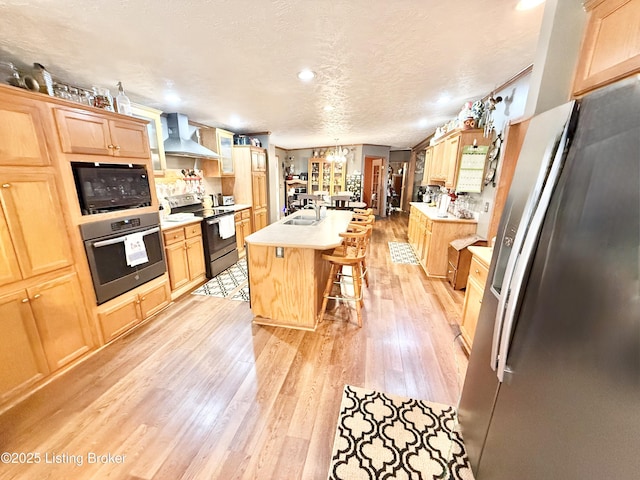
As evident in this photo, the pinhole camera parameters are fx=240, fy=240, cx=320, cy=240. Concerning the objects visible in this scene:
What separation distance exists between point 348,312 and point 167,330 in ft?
6.24

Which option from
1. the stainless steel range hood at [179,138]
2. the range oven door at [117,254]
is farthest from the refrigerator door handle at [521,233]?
the stainless steel range hood at [179,138]

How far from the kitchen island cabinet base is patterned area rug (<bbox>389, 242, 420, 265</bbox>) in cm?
240

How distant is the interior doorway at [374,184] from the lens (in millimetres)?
8258

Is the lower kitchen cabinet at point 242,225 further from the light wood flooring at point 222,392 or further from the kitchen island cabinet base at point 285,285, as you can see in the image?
the kitchen island cabinet base at point 285,285

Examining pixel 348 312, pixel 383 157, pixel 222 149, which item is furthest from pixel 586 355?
pixel 383 157

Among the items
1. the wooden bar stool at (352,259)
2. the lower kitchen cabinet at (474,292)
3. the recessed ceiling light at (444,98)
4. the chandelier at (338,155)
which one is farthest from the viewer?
the chandelier at (338,155)

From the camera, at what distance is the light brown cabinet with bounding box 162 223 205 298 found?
291cm

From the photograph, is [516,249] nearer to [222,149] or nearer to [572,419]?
[572,419]

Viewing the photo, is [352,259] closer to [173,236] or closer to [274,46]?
[274,46]

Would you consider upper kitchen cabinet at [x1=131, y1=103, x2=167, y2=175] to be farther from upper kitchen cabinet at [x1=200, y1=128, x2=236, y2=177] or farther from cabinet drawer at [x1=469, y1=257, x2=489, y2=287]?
cabinet drawer at [x1=469, y1=257, x2=489, y2=287]

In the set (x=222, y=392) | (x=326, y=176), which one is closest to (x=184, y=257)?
(x=222, y=392)

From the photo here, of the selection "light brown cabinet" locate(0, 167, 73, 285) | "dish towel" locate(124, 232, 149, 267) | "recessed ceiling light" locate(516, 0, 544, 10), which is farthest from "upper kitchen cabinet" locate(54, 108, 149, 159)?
"recessed ceiling light" locate(516, 0, 544, 10)

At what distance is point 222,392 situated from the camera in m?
1.74

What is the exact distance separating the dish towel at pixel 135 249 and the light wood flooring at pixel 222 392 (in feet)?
2.25
